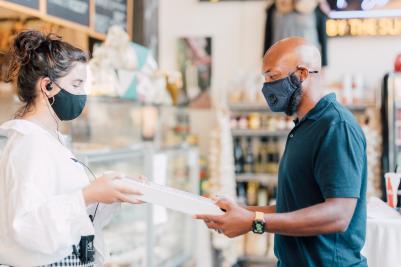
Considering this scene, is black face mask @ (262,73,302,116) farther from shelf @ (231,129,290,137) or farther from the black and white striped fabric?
shelf @ (231,129,290,137)

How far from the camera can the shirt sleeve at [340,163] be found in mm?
1771

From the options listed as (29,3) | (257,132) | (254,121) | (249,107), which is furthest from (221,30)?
(29,3)

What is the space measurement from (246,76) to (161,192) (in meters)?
4.47

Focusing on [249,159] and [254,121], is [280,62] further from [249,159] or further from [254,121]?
[249,159]

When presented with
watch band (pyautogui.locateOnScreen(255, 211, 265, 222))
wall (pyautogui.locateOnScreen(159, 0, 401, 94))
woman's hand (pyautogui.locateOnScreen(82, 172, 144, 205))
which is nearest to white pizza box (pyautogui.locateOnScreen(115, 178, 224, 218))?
woman's hand (pyautogui.locateOnScreen(82, 172, 144, 205))

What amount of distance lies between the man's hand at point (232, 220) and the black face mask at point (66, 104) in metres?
0.62

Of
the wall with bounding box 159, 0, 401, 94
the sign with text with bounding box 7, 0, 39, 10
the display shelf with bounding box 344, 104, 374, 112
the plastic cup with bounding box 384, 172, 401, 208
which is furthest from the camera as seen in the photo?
the wall with bounding box 159, 0, 401, 94

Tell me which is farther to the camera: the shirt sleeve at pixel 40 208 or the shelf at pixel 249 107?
the shelf at pixel 249 107

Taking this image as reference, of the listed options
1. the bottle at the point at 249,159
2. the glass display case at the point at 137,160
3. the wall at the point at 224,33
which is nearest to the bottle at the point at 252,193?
the bottle at the point at 249,159

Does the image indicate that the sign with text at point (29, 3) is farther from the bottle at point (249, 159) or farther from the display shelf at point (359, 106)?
the display shelf at point (359, 106)

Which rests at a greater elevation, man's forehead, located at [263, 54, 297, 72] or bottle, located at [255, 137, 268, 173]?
man's forehead, located at [263, 54, 297, 72]

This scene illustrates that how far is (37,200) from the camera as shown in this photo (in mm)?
1629

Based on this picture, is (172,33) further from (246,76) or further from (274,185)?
(274,185)

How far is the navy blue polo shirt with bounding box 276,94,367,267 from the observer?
179 cm
